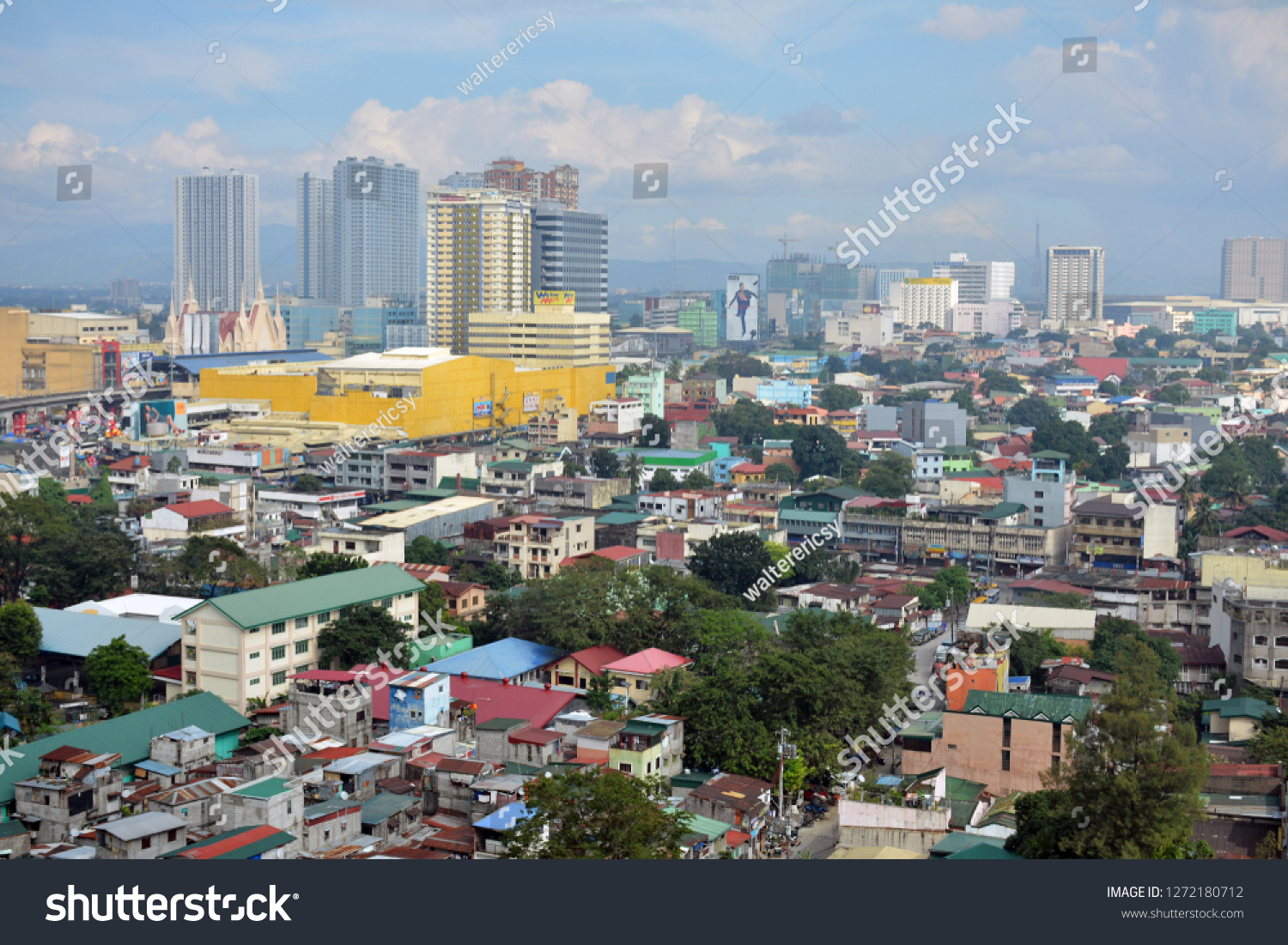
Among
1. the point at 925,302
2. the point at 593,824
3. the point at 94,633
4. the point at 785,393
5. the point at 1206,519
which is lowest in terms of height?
the point at 94,633

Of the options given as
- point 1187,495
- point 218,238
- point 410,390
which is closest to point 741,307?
point 218,238

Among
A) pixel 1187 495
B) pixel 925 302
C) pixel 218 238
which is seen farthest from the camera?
pixel 925 302

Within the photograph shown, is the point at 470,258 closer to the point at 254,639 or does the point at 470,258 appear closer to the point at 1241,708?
the point at 254,639

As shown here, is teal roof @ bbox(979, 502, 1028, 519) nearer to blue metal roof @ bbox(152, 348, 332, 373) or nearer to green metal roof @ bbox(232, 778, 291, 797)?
green metal roof @ bbox(232, 778, 291, 797)

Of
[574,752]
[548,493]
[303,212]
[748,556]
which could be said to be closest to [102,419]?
[548,493]

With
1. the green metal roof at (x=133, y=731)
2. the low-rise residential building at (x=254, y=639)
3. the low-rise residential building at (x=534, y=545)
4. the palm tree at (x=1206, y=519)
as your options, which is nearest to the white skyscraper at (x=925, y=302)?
the palm tree at (x=1206, y=519)

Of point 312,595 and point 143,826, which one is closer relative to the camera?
point 143,826
